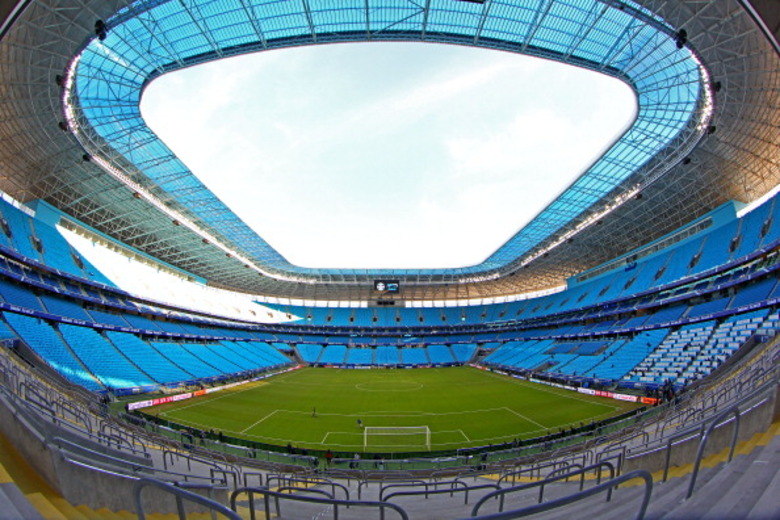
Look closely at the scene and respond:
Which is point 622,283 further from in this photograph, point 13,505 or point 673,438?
point 13,505

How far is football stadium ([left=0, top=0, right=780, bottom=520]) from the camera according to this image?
627cm

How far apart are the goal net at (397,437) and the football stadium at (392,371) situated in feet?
0.79

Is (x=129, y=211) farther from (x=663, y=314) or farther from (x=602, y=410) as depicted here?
(x=663, y=314)

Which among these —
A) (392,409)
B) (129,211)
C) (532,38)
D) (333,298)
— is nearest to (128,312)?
(129,211)

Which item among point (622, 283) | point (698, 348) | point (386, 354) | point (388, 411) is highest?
point (622, 283)

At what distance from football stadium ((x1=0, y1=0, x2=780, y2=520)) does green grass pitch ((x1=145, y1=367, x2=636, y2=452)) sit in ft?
1.16

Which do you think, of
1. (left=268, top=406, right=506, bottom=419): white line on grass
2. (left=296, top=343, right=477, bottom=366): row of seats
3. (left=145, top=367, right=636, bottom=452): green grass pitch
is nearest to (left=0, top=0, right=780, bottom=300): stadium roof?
(left=145, top=367, right=636, bottom=452): green grass pitch

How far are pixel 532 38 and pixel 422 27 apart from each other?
22.1 feet

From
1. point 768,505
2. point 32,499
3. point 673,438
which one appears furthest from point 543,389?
point 32,499

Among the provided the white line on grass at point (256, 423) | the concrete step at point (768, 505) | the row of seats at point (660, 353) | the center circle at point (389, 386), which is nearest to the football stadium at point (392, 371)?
the concrete step at point (768, 505)

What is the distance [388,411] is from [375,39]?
88.3ft

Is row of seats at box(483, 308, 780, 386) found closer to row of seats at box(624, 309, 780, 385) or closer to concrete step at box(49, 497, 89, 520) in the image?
row of seats at box(624, 309, 780, 385)

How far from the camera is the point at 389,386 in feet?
143

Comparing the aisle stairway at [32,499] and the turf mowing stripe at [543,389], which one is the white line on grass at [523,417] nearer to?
the turf mowing stripe at [543,389]
